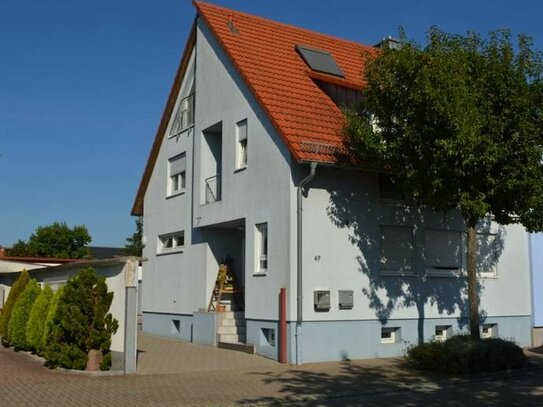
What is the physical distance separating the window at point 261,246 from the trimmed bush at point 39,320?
16.3ft

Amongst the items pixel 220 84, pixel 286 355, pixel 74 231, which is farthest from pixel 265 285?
pixel 74 231

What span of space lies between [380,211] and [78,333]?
791 centimetres

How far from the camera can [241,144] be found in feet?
61.0

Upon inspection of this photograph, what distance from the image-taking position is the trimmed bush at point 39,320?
15414 mm

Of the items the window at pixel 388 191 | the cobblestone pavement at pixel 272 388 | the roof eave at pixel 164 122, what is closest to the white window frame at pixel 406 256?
the window at pixel 388 191

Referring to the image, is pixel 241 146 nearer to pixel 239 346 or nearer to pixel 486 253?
pixel 239 346

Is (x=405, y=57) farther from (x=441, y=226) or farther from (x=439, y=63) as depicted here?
(x=441, y=226)

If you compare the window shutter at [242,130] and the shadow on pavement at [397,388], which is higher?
the window shutter at [242,130]

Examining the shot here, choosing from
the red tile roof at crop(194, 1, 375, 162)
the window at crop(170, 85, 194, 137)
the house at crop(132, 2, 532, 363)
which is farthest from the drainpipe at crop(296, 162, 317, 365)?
the window at crop(170, 85, 194, 137)

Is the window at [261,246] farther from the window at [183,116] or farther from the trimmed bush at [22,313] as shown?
the window at [183,116]

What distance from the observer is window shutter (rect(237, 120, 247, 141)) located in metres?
18.3

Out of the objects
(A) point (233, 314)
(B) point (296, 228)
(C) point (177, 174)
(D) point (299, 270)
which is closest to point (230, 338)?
(A) point (233, 314)

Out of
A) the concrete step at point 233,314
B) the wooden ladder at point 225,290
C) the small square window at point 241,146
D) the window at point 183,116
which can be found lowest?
the concrete step at point 233,314

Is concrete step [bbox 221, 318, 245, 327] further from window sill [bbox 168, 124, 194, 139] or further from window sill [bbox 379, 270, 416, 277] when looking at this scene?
window sill [bbox 168, 124, 194, 139]
